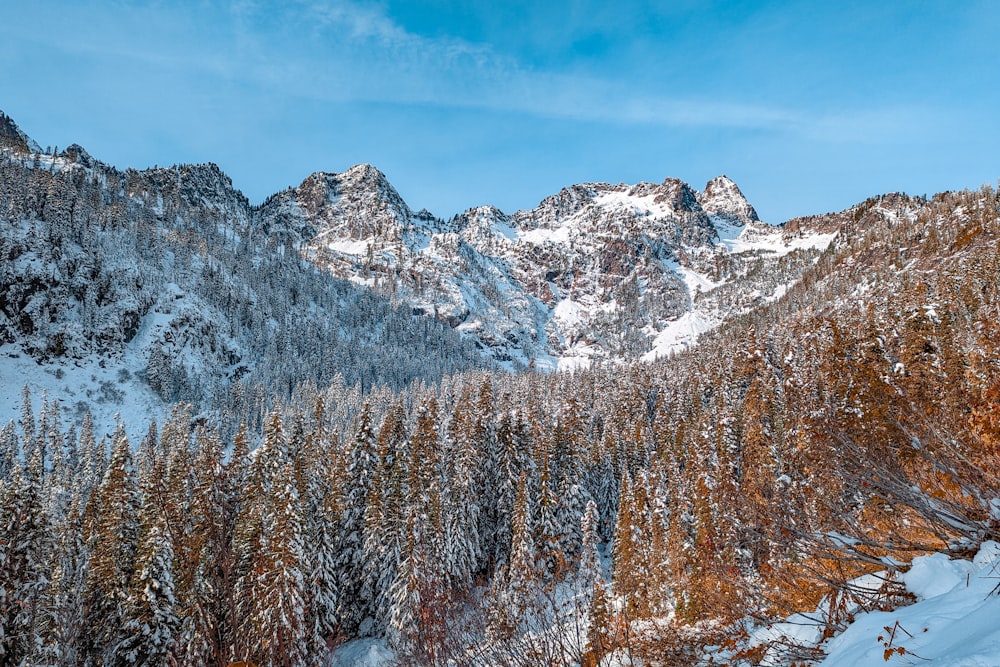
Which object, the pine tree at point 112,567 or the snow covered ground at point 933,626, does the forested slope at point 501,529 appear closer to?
the pine tree at point 112,567

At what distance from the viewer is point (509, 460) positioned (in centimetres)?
3788

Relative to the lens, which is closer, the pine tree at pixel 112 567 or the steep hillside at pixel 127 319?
the pine tree at pixel 112 567

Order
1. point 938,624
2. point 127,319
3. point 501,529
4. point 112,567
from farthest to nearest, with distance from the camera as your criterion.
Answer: point 127,319 < point 501,529 < point 112,567 < point 938,624

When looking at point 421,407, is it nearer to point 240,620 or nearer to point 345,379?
point 240,620

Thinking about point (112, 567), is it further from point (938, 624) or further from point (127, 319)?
point (127, 319)

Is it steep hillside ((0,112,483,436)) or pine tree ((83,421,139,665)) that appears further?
steep hillside ((0,112,483,436))

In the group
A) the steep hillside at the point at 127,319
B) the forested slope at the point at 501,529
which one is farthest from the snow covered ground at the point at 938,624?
the steep hillside at the point at 127,319

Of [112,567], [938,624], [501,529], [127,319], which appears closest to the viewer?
[938,624]

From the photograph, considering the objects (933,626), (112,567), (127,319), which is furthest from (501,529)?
(127,319)

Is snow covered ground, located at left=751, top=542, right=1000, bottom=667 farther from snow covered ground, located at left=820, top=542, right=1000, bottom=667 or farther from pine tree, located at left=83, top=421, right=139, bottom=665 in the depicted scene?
pine tree, located at left=83, top=421, right=139, bottom=665

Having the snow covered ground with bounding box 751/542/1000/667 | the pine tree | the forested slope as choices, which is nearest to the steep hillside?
the forested slope

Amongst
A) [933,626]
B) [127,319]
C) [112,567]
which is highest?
[127,319]

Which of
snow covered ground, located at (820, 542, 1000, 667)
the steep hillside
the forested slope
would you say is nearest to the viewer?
snow covered ground, located at (820, 542, 1000, 667)

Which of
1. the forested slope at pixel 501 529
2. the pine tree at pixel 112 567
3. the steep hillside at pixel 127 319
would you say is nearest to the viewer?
the forested slope at pixel 501 529
